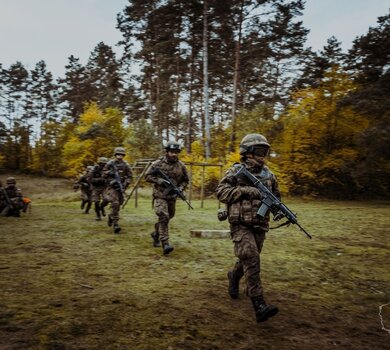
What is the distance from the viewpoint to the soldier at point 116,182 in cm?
859

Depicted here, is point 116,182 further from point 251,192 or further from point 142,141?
point 142,141

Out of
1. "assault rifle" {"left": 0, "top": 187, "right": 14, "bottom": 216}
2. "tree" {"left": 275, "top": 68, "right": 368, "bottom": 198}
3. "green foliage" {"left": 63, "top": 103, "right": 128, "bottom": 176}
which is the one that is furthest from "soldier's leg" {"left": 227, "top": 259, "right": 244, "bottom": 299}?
"green foliage" {"left": 63, "top": 103, "right": 128, "bottom": 176}

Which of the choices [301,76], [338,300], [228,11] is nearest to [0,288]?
[338,300]

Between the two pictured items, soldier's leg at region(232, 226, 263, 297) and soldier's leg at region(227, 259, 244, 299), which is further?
soldier's leg at region(227, 259, 244, 299)

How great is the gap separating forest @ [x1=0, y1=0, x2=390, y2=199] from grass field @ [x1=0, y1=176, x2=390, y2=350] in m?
10.1

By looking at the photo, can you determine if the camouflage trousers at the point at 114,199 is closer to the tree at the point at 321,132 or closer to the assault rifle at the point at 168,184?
the assault rifle at the point at 168,184

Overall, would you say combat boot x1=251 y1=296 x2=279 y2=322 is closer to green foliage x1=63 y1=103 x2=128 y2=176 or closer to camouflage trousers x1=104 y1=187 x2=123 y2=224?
camouflage trousers x1=104 y1=187 x2=123 y2=224

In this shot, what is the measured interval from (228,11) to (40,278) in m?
19.4

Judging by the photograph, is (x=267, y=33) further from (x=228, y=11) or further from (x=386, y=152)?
(x=386, y=152)

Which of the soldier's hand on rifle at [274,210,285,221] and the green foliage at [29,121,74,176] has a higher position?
the green foliage at [29,121,74,176]

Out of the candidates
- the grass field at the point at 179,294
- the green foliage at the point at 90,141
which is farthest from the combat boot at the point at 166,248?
the green foliage at the point at 90,141

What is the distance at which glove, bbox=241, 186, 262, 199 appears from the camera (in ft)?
12.6

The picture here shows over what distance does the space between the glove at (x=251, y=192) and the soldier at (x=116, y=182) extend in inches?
211

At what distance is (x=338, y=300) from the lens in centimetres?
438
